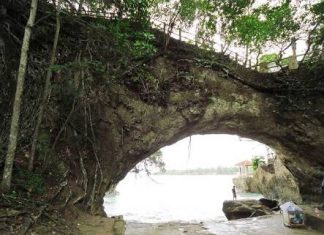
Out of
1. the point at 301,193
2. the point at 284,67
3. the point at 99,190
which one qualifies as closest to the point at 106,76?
the point at 99,190

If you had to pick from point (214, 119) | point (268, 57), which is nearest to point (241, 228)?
point (214, 119)

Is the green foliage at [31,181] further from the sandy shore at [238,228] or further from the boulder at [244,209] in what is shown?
the boulder at [244,209]

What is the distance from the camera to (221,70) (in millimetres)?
11016

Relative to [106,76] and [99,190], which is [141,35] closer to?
[106,76]

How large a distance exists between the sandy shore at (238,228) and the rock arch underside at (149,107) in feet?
7.54

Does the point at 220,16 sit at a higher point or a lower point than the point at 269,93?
higher

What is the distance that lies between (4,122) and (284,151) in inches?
408

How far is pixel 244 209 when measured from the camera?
14.0 meters

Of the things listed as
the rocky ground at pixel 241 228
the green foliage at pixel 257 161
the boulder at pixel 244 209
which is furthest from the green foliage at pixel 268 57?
the green foliage at pixel 257 161

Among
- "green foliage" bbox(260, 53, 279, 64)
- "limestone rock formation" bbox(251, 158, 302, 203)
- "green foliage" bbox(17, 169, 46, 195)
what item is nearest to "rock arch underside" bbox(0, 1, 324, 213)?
"green foliage" bbox(17, 169, 46, 195)

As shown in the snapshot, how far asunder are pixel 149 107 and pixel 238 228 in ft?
16.8

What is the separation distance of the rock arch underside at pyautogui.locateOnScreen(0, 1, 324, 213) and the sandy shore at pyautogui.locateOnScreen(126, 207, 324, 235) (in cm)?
230

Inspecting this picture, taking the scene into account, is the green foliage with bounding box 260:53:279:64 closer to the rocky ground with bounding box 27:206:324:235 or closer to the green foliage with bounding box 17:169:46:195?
the rocky ground with bounding box 27:206:324:235

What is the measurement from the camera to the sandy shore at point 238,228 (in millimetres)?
10016
